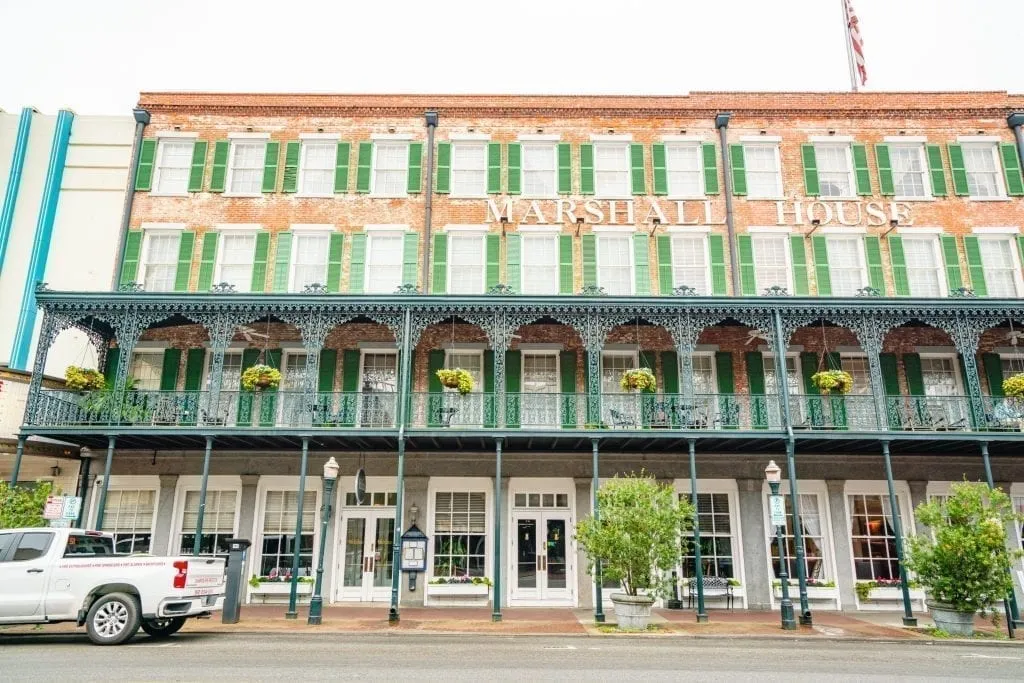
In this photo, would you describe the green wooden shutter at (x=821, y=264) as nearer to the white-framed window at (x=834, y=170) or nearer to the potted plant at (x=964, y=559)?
the white-framed window at (x=834, y=170)

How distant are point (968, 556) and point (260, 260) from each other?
17.2 metres

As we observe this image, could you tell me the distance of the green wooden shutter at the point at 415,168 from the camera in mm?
19719

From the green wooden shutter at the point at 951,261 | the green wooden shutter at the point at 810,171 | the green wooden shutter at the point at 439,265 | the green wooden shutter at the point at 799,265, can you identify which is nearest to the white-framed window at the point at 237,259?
the green wooden shutter at the point at 439,265

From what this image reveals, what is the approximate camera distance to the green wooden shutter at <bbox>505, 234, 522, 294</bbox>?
1895cm

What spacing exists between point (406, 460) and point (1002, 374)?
14.9 meters

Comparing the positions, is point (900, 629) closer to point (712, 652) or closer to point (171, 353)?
point (712, 652)

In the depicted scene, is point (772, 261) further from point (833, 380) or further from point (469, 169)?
point (469, 169)

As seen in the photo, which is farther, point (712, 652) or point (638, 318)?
point (638, 318)

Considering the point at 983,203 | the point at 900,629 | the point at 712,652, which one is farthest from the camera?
the point at 983,203

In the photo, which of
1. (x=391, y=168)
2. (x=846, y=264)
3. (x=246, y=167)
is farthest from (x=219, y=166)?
(x=846, y=264)

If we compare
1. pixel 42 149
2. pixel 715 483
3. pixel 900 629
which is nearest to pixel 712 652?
pixel 900 629

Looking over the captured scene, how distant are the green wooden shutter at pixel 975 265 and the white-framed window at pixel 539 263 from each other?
10.8 metres

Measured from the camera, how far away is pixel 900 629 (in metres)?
13.9

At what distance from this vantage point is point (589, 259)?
19.2 metres
